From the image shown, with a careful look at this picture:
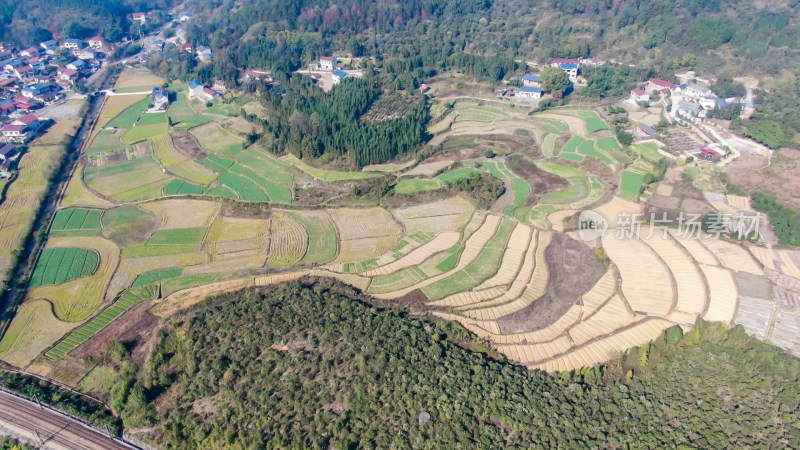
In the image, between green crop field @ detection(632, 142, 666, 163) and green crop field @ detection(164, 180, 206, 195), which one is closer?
green crop field @ detection(164, 180, 206, 195)

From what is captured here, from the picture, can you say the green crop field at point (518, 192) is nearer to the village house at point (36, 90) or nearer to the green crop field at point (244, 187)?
the green crop field at point (244, 187)

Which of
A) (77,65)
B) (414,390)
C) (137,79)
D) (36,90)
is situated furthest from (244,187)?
(77,65)

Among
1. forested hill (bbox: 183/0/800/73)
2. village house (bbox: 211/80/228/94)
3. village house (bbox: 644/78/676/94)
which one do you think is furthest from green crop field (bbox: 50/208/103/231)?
village house (bbox: 644/78/676/94)

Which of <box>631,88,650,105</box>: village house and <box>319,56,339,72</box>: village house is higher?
<box>631,88,650,105</box>: village house

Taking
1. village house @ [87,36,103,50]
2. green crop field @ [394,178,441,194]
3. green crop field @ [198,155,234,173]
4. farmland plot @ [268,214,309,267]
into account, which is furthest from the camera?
village house @ [87,36,103,50]

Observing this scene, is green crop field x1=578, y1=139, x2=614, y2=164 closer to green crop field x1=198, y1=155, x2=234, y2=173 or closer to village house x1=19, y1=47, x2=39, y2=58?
green crop field x1=198, y1=155, x2=234, y2=173

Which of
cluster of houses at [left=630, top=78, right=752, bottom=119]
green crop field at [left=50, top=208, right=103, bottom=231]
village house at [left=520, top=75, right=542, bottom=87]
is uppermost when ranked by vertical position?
cluster of houses at [left=630, top=78, right=752, bottom=119]

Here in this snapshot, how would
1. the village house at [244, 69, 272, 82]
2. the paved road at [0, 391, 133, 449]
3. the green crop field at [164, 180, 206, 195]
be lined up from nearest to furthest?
the paved road at [0, 391, 133, 449], the green crop field at [164, 180, 206, 195], the village house at [244, 69, 272, 82]

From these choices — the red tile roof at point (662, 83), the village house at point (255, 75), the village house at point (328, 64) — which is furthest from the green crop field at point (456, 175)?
the village house at point (328, 64)
